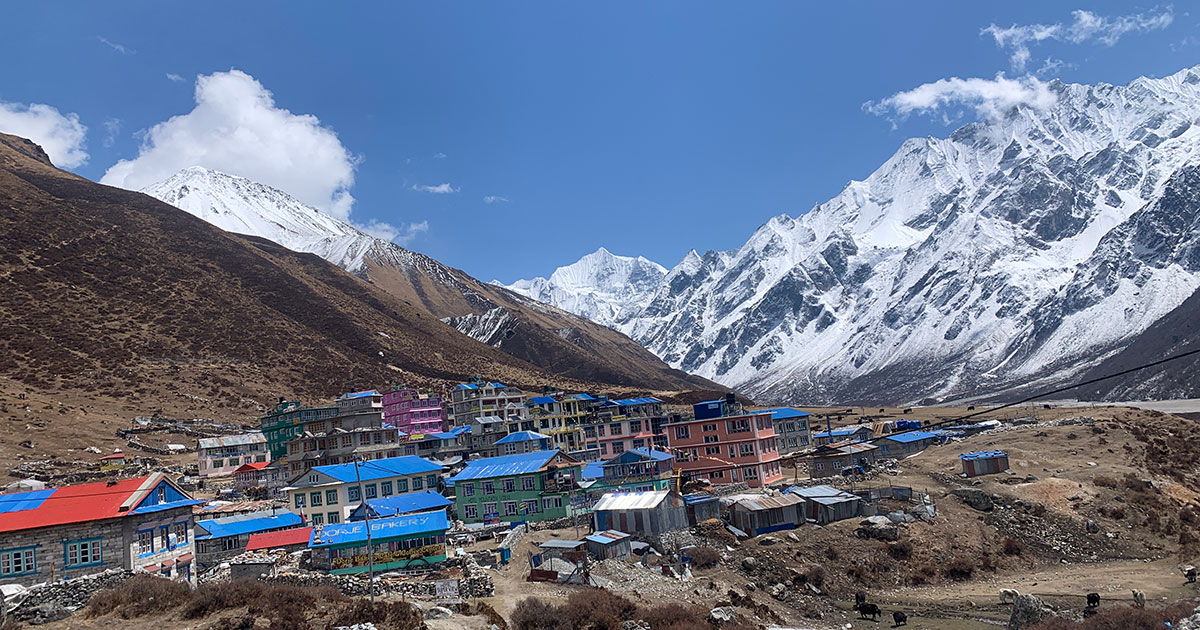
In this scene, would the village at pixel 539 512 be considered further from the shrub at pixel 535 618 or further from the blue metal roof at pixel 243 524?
the shrub at pixel 535 618

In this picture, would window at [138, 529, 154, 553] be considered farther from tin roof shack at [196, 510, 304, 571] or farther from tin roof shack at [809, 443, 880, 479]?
tin roof shack at [809, 443, 880, 479]

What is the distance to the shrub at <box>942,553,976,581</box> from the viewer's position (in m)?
51.5

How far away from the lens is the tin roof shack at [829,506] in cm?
5925

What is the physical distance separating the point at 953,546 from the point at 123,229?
577 ft

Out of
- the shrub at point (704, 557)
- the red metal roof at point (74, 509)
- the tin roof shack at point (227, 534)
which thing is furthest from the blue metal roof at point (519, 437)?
the red metal roof at point (74, 509)

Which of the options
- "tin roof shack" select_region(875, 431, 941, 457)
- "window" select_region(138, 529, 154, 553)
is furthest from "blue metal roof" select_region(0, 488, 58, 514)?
"tin roof shack" select_region(875, 431, 941, 457)

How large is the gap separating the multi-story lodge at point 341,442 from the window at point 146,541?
40.8m

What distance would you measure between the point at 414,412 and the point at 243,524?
55501 mm

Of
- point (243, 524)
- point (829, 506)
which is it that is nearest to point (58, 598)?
point (243, 524)

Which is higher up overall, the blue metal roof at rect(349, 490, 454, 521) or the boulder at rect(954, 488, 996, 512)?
the blue metal roof at rect(349, 490, 454, 521)

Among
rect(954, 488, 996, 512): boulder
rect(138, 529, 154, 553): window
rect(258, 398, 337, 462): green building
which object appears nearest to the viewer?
rect(138, 529, 154, 553): window

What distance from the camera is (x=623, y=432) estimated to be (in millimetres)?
90438


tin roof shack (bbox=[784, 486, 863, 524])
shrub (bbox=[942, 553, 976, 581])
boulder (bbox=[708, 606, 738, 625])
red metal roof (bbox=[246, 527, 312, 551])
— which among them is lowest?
shrub (bbox=[942, 553, 976, 581])

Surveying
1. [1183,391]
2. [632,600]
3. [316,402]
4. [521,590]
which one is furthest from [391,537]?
[1183,391]
